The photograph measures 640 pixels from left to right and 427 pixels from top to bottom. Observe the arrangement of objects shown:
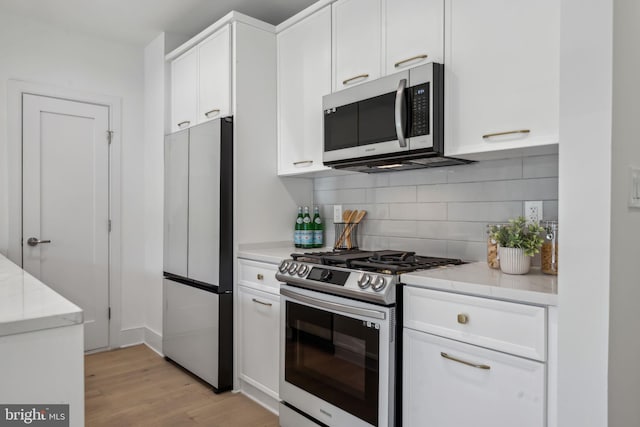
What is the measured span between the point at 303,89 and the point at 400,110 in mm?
918

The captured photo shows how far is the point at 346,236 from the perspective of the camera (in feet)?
9.35

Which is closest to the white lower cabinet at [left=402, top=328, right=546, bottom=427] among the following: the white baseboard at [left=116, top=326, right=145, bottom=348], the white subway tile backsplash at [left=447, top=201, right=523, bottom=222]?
the white subway tile backsplash at [left=447, top=201, right=523, bottom=222]

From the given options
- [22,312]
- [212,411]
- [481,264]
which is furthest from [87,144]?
[481,264]

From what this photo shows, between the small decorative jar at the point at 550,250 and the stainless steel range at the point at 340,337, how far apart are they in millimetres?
444

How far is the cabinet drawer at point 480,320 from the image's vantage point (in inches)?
56.9

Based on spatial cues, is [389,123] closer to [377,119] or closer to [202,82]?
[377,119]

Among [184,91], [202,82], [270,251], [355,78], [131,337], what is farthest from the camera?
[131,337]

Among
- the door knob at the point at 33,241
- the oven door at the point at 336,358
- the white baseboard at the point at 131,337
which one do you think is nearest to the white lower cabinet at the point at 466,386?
the oven door at the point at 336,358

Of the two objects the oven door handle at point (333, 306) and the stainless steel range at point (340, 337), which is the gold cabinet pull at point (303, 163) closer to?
the stainless steel range at point (340, 337)

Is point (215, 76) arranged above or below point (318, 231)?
above

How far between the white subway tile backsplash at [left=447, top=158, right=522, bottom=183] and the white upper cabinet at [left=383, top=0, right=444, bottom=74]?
1.91ft

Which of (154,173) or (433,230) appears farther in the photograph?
(154,173)

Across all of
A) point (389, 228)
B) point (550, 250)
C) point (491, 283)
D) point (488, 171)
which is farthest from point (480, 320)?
point (389, 228)

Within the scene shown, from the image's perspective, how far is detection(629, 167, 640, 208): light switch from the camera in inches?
52.4
